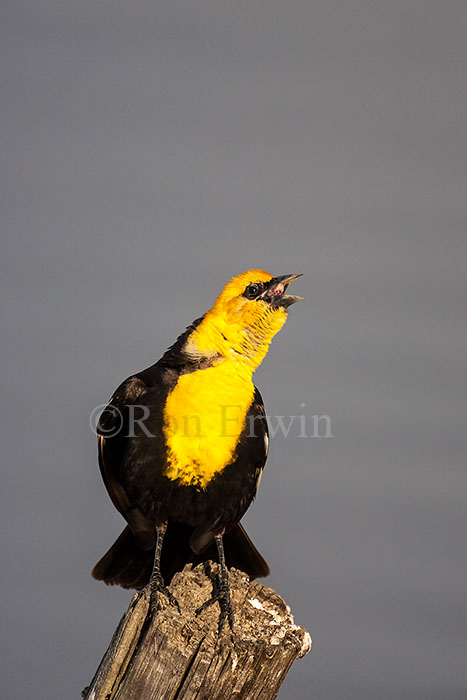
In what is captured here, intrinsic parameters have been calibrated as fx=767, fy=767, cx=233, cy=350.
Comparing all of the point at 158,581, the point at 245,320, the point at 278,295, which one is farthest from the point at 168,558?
the point at 278,295

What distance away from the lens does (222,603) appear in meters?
2.28

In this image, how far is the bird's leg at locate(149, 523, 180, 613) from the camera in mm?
2237

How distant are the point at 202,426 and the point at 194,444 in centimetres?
6

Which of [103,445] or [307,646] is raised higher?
[103,445]

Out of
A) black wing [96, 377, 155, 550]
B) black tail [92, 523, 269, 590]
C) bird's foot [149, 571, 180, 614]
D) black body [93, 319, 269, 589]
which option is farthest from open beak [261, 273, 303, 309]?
bird's foot [149, 571, 180, 614]

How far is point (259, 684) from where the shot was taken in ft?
6.86

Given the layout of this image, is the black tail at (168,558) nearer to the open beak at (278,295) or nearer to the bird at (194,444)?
the bird at (194,444)

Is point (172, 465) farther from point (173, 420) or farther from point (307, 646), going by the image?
point (307, 646)

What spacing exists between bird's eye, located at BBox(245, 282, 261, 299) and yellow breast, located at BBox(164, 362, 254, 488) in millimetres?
290

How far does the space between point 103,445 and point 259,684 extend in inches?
38.4

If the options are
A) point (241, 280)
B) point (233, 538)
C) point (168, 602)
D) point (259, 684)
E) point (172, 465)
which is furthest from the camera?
point (233, 538)

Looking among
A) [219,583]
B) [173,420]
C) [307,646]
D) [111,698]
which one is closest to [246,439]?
[173,420]

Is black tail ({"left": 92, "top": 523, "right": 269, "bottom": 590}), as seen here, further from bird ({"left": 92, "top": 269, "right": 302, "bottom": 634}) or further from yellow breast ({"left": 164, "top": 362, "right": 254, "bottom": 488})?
yellow breast ({"left": 164, "top": 362, "right": 254, "bottom": 488})

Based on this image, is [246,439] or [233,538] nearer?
[246,439]
